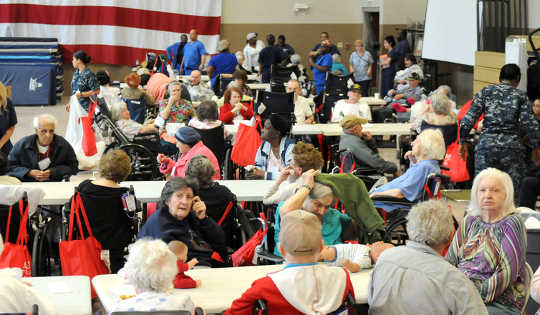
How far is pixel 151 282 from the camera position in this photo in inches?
104

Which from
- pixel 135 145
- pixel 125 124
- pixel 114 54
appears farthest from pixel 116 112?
pixel 114 54

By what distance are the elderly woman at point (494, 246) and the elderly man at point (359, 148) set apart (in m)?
2.74

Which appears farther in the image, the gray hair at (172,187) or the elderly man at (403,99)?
the elderly man at (403,99)

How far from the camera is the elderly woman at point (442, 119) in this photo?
22.9ft

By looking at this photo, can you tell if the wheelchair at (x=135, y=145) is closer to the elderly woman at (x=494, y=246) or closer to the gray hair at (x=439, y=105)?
the gray hair at (x=439, y=105)

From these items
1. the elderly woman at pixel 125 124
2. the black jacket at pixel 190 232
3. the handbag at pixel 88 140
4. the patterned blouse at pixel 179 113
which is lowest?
the black jacket at pixel 190 232

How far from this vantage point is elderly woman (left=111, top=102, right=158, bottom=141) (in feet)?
24.3

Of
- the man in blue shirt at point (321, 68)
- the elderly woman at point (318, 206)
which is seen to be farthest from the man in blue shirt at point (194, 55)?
the elderly woman at point (318, 206)

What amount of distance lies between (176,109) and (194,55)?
A: 6.37m

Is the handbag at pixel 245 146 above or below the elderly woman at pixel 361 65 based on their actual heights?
below

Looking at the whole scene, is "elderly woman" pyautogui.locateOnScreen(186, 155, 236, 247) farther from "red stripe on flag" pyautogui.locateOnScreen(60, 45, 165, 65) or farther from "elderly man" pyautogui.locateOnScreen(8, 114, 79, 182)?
"red stripe on flag" pyautogui.locateOnScreen(60, 45, 165, 65)

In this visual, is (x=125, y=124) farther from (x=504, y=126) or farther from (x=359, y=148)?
(x=504, y=126)

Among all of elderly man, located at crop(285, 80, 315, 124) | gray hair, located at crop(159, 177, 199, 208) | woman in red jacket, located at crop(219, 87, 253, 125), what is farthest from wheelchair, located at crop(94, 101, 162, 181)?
gray hair, located at crop(159, 177, 199, 208)

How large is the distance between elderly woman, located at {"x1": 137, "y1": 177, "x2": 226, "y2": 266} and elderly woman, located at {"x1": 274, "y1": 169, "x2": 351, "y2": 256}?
388 millimetres
